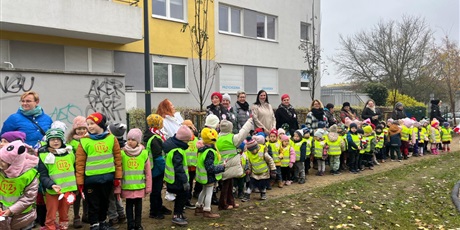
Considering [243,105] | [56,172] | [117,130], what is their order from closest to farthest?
[56,172]
[117,130]
[243,105]

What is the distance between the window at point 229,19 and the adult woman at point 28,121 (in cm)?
1315

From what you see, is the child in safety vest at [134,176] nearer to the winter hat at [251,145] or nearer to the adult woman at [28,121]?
the adult woman at [28,121]

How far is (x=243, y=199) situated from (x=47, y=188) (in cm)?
359

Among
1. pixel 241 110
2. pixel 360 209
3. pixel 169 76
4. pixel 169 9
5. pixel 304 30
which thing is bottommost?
pixel 360 209

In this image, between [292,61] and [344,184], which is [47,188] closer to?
[344,184]

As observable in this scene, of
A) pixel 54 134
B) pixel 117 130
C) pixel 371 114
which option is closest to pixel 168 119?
pixel 117 130

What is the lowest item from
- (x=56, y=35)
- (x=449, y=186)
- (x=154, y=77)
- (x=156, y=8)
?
(x=449, y=186)

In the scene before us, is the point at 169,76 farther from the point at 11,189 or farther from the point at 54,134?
the point at 11,189

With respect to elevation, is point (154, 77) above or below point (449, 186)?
above

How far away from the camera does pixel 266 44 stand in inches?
791

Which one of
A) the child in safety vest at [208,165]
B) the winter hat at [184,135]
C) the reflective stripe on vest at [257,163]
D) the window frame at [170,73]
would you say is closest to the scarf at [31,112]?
the winter hat at [184,135]

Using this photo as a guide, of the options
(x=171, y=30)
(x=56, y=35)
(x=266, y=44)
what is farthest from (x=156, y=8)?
(x=266, y=44)

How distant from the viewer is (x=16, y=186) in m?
4.35

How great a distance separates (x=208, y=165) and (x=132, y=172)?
3.93 feet
